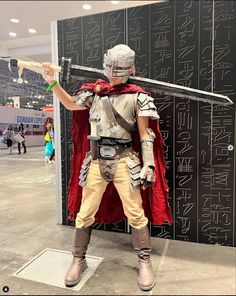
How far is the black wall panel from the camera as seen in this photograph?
2.28m

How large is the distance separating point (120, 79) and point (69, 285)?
137cm

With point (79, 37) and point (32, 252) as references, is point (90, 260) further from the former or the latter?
point (79, 37)

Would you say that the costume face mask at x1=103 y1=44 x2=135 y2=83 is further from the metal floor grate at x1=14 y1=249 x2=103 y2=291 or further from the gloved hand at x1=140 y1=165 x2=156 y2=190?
the metal floor grate at x1=14 y1=249 x2=103 y2=291

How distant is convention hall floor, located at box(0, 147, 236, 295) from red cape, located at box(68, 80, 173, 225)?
272mm

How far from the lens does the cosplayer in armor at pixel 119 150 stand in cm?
188

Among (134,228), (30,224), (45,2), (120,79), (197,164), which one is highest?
(45,2)

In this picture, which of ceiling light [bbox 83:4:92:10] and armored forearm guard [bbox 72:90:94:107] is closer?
ceiling light [bbox 83:4:92:10]

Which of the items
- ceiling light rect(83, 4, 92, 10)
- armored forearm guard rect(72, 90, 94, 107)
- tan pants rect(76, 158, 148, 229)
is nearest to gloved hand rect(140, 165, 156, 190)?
tan pants rect(76, 158, 148, 229)

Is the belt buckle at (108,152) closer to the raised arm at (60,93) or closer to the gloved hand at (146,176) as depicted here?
the gloved hand at (146,176)

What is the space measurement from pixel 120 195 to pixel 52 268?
29.3 inches

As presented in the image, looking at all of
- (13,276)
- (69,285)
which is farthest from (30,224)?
(69,285)

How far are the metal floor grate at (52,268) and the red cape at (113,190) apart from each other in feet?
1.11

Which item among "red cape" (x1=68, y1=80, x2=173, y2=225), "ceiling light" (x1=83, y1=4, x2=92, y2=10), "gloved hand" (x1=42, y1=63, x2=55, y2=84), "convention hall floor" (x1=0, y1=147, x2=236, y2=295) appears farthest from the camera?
"red cape" (x1=68, y1=80, x2=173, y2=225)

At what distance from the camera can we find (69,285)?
185cm
